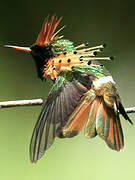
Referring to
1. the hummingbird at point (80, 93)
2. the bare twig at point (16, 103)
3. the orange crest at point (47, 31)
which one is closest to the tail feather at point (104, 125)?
the hummingbird at point (80, 93)

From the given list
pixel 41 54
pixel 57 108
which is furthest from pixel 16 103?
pixel 41 54

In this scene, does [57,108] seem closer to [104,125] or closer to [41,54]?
[104,125]

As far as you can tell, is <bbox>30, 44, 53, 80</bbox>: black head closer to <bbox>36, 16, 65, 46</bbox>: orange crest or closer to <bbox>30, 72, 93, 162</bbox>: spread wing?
<bbox>36, 16, 65, 46</bbox>: orange crest

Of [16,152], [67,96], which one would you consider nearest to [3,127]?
[16,152]

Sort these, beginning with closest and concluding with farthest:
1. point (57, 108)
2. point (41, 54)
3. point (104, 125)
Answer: point (57, 108) → point (104, 125) → point (41, 54)

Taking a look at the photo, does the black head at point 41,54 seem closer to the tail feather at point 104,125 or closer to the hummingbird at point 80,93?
the hummingbird at point 80,93

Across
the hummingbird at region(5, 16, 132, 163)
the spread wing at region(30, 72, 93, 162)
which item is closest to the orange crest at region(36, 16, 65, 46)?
the hummingbird at region(5, 16, 132, 163)

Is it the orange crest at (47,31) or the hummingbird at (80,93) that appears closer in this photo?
the hummingbird at (80,93)
